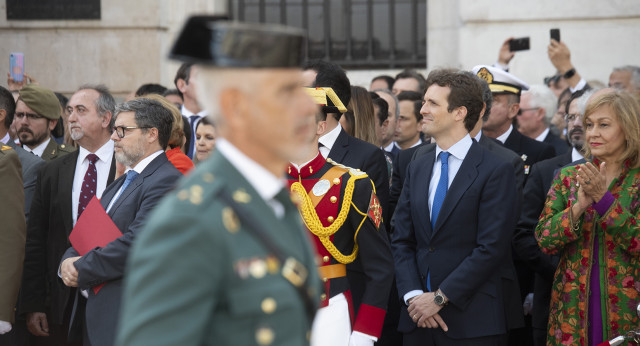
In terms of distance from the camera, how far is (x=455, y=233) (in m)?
4.62

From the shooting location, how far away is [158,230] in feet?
5.73

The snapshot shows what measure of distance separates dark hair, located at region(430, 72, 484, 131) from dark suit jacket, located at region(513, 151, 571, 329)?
805 mm

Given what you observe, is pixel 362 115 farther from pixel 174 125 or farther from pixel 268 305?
pixel 268 305

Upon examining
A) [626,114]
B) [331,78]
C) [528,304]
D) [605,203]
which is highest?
[331,78]

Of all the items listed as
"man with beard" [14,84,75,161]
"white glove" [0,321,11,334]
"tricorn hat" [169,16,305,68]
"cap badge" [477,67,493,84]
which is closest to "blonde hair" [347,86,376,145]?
"cap badge" [477,67,493,84]

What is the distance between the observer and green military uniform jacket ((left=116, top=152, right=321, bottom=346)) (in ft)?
5.65

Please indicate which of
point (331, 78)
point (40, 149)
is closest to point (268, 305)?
point (331, 78)

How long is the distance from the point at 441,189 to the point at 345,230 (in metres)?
0.88

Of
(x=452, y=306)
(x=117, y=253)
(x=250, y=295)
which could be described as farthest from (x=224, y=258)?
(x=452, y=306)

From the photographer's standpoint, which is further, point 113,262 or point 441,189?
point 441,189

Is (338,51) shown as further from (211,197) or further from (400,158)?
(211,197)

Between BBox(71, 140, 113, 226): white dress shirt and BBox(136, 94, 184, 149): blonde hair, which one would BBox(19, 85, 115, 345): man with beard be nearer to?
BBox(71, 140, 113, 226): white dress shirt

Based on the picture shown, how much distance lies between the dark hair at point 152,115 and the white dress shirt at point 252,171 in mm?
2909

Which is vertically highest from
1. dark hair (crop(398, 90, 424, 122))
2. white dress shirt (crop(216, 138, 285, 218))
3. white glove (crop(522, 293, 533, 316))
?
dark hair (crop(398, 90, 424, 122))
